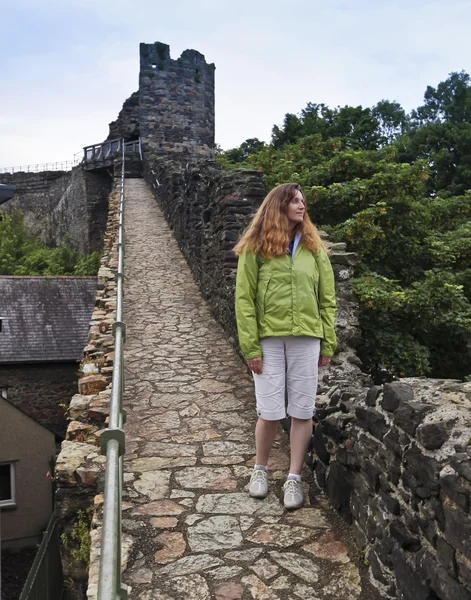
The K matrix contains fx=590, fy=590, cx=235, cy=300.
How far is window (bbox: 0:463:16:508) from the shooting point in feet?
51.6

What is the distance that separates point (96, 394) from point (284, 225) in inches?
105

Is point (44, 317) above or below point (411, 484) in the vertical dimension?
below

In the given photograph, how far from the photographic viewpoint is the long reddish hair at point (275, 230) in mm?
3484

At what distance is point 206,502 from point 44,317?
16.5m

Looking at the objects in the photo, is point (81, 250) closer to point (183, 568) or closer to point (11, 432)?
point (11, 432)

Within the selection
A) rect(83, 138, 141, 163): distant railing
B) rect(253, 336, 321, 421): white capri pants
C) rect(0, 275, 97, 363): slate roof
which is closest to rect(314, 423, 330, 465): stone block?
rect(253, 336, 321, 421): white capri pants

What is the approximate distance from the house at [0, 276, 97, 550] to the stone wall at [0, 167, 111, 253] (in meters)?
5.43

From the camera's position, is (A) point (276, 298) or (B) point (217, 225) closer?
(A) point (276, 298)

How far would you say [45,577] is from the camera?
10219 mm

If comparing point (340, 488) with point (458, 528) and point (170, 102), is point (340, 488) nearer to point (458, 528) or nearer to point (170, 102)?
point (458, 528)

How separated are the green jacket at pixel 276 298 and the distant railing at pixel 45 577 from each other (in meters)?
7.60

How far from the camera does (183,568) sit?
296 centimetres

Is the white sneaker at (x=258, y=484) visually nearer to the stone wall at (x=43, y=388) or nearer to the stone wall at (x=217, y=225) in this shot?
the stone wall at (x=217, y=225)

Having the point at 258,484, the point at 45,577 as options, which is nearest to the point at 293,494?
the point at 258,484
